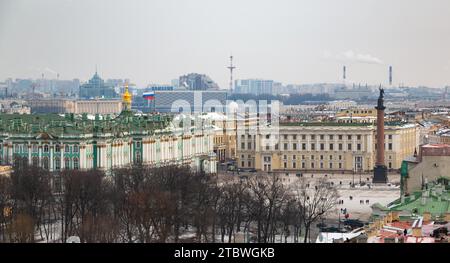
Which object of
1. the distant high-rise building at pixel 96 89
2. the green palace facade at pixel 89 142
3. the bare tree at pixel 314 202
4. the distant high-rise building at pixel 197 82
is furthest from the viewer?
the distant high-rise building at pixel 197 82

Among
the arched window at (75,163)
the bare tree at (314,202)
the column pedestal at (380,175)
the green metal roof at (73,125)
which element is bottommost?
the column pedestal at (380,175)

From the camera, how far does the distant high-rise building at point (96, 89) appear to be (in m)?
112

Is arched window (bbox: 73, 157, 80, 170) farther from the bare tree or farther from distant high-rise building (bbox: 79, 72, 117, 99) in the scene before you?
distant high-rise building (bbox: 79, 72, 117, 99)

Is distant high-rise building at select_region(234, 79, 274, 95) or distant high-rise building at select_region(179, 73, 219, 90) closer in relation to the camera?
distant high-rise building at select_region(234, 79, 274, 95)

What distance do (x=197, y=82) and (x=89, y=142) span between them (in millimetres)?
87875

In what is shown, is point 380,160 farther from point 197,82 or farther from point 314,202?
point 197,82

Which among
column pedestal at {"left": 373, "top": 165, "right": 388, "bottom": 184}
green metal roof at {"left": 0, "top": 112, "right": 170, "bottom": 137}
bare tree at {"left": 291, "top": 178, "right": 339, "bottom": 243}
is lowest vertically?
column pedestal at {"left": 373, "top": 165, "right": 388, "bottom": 184}

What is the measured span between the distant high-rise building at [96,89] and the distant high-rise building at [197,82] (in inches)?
345

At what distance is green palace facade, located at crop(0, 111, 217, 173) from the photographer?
110 feet

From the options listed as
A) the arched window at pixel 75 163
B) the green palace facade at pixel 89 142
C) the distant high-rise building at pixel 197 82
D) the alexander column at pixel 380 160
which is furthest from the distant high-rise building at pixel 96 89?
the arched window at pixel 75 163

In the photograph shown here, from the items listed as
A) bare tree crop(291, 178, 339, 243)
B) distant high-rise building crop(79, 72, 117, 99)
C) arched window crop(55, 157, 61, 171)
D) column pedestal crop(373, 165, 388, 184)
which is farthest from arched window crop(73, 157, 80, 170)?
distant high-rise building crop(79, 72, 117, 99)

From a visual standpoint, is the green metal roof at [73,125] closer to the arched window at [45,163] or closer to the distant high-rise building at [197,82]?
the arched window at [45,163]

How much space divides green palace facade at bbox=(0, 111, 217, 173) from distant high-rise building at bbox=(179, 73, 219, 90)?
264 feet
